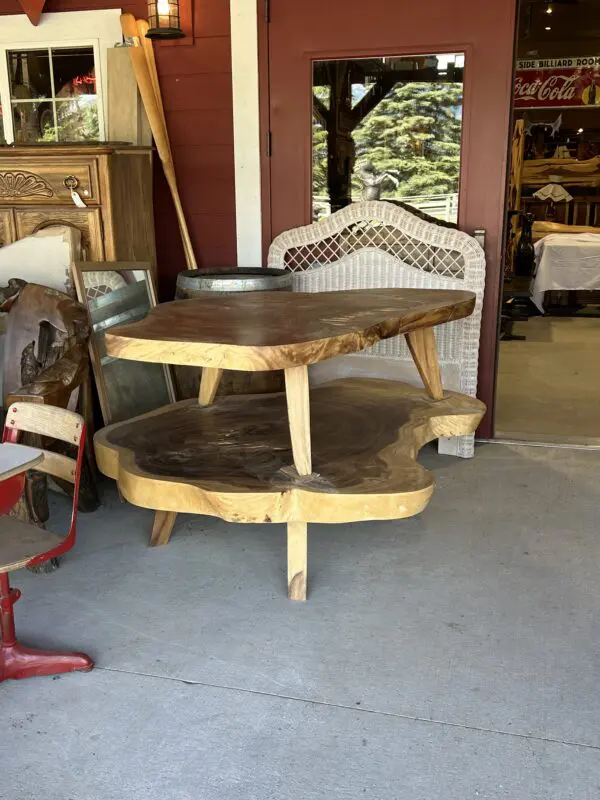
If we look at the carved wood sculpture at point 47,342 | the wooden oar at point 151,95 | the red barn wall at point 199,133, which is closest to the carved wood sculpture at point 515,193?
the red barn wall at point 199,133

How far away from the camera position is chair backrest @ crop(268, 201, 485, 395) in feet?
12.9

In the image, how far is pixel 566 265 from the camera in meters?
8.91

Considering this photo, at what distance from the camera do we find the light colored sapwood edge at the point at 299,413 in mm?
2422

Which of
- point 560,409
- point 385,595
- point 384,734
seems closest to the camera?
point 384,734

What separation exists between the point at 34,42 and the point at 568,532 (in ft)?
12.7

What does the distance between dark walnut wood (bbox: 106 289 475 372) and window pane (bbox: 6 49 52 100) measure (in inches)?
80.2

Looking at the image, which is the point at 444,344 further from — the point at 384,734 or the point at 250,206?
the point at 384,734

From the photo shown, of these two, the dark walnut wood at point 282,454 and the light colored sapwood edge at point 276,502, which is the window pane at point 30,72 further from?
the light colored sapwood edge at point 276,502

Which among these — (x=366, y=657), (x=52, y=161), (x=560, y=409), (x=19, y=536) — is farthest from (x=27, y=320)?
(x=560, y=409)

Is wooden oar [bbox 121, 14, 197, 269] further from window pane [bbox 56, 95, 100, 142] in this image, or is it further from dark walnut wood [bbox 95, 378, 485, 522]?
dark walnut wood [bbox 95, 378, 485, 522]

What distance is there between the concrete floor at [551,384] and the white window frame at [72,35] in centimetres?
302

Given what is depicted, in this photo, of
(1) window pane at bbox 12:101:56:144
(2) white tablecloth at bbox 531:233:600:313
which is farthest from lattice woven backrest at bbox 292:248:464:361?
(2) white tablecloth at bbox 531:233:600:313

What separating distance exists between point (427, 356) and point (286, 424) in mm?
Result: 751

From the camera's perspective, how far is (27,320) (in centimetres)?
336
